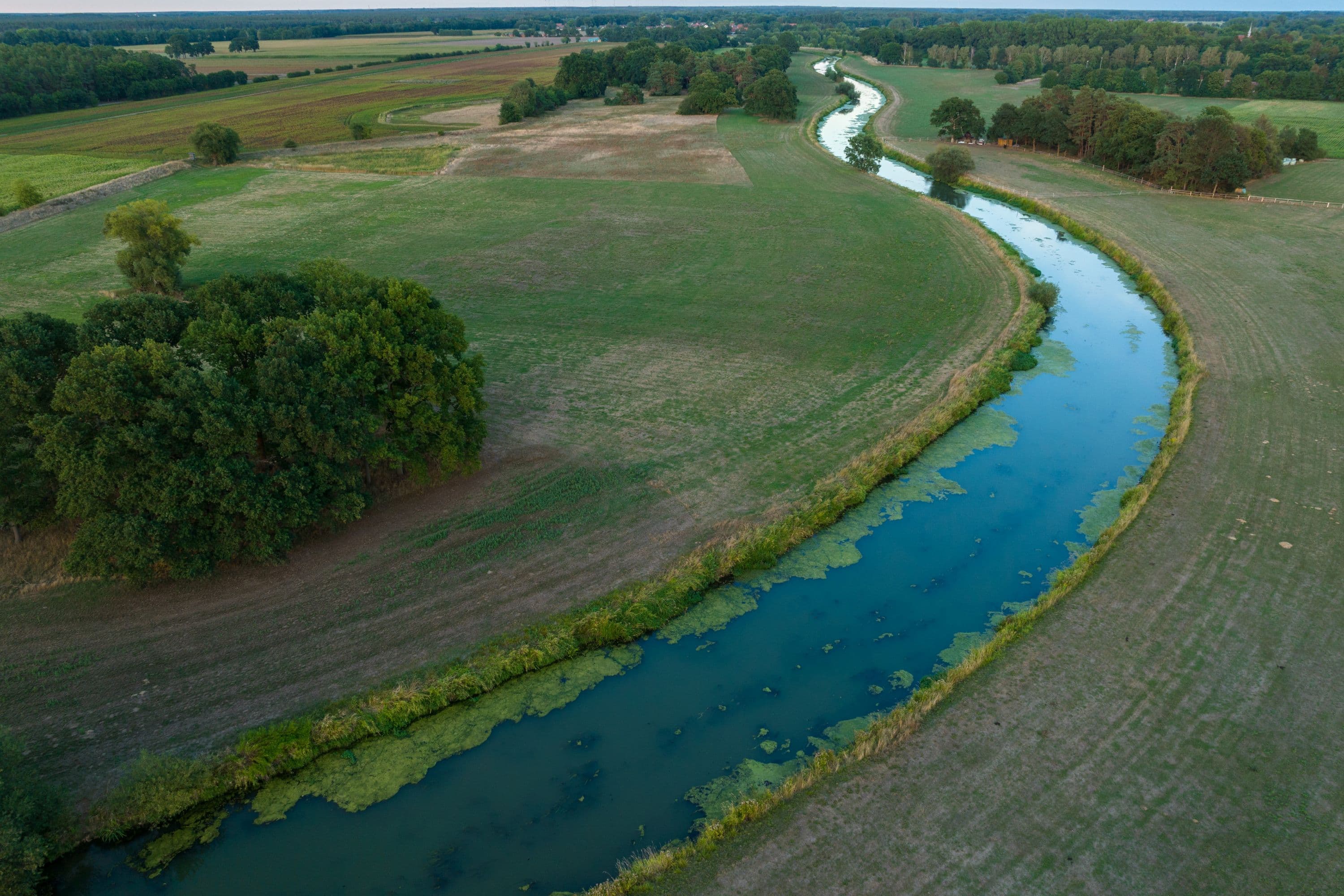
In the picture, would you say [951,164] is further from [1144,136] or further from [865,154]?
[1144,136]

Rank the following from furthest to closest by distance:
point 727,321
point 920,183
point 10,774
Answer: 1. point 920,183
2. point 727,321
3. point 10,774

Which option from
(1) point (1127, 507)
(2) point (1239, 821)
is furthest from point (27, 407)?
(1) point (1127, 507)

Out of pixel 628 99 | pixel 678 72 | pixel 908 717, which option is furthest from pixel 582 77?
pixel 908 717

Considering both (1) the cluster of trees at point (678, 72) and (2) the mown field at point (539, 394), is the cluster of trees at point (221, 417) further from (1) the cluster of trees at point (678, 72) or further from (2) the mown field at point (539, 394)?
(1) the cluster of trees at point (678, 72)

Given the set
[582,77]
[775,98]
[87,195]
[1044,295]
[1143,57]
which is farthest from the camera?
[1143,57]

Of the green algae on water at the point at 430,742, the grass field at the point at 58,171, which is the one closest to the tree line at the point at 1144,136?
the green algae on water at the point at 430,742

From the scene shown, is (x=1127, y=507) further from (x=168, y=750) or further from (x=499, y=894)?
(x=168, y=750)
